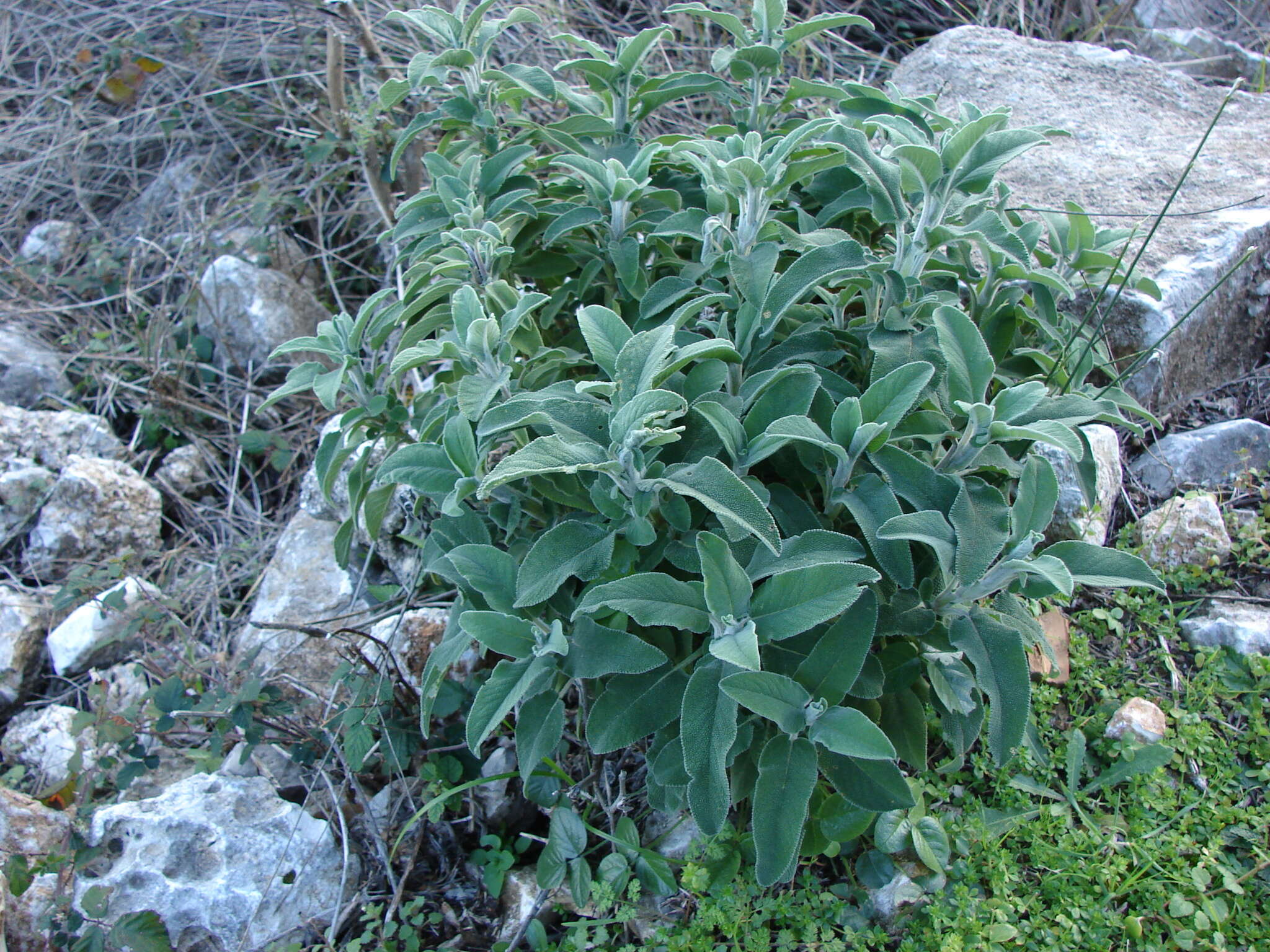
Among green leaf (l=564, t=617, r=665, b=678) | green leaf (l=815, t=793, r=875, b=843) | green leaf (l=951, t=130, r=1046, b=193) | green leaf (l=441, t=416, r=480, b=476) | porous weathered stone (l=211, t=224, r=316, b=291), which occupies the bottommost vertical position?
porous weathered stone (l=211, t=224, r=316, b=291)

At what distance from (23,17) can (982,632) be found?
233 inches

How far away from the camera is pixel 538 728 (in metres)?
1.73

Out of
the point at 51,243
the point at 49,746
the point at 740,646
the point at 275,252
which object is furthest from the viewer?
the point at 51,243

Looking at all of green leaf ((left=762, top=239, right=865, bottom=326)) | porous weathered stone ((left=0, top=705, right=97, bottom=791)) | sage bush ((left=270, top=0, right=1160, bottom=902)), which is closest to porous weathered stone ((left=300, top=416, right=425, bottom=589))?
sage bush ((left=270, top=0, right=1160, bottom=902))

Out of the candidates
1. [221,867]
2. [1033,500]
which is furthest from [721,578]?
[221,867]

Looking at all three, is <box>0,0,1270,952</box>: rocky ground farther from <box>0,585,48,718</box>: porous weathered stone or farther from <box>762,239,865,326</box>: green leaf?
<box>762,239,865,326</box>: green leaf

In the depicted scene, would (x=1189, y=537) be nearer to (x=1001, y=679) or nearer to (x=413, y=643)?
(x=1001, y=679)

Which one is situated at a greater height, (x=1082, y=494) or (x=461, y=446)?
(x=461, y=446)

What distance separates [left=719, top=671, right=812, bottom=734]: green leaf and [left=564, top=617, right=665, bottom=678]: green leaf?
0.16m

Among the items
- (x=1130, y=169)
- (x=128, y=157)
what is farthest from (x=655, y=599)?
(x=128, y=157)

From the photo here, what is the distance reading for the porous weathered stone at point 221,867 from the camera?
204 cm

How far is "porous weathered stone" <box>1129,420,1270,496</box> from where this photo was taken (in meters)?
2.67

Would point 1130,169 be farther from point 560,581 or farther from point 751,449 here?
point 560,581

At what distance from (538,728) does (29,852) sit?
1410mm
